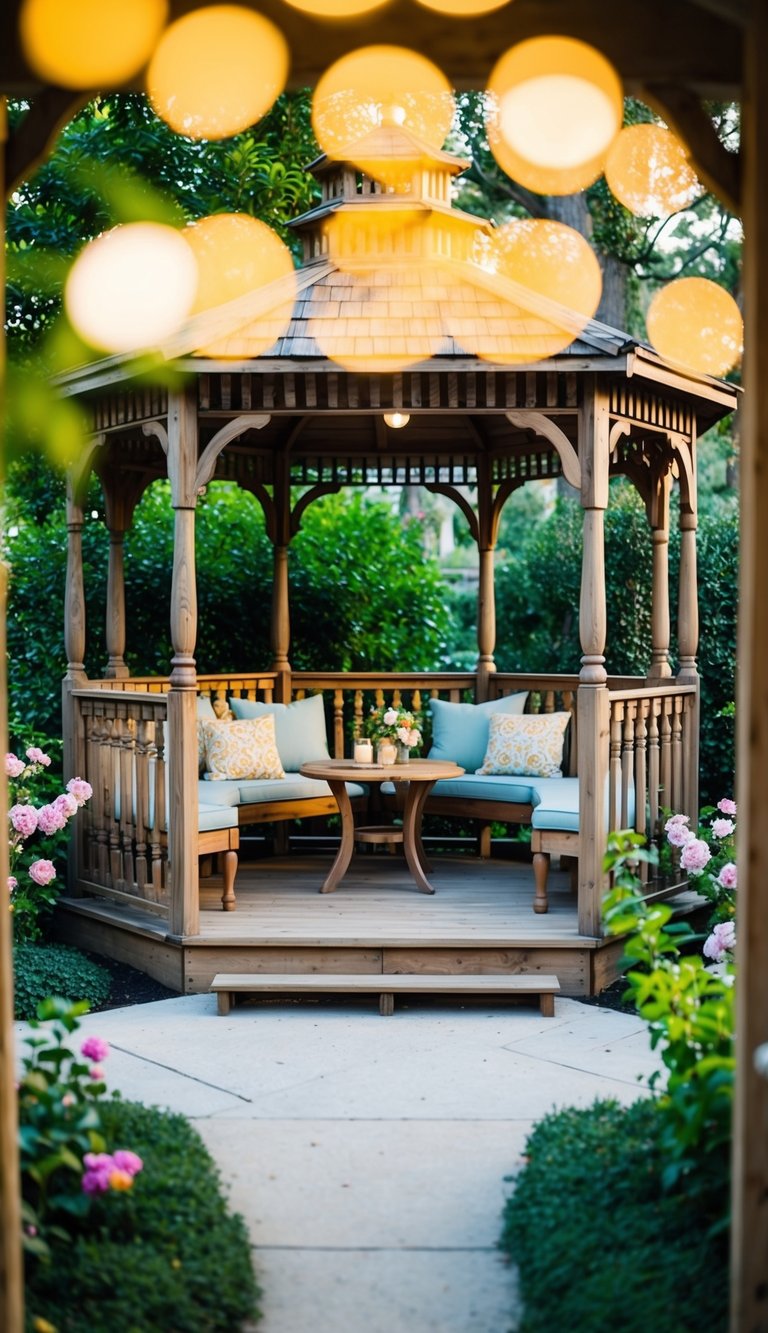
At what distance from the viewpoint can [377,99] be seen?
11438 mm

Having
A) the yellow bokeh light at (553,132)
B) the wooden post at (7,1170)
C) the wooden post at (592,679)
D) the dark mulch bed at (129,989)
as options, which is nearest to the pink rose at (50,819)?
the dark mulch bed at (129,989)

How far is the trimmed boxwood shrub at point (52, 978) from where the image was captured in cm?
669

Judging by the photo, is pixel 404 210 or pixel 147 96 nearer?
pixel 404 210

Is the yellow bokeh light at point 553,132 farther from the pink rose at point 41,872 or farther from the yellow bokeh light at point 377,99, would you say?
the pink rose at point 41,872

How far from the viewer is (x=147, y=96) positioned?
9680 mm

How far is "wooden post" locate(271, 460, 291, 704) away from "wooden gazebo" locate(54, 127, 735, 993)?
31.8 inches

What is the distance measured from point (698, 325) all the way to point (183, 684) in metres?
13.0

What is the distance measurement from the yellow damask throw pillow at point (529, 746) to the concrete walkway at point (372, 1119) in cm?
224

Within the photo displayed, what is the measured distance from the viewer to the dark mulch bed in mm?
6766

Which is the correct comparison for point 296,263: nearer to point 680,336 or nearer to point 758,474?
point 680,336

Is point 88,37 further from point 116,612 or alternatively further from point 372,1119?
point 116,612

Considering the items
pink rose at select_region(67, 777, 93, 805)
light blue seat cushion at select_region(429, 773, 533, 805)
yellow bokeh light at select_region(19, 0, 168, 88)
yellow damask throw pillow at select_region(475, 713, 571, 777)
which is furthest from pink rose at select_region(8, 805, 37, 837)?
yellow bokeh light at select_region(19, 0, 168, 88)

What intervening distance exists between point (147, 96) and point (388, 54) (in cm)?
656

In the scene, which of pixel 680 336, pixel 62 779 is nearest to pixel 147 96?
pixel 62 779
